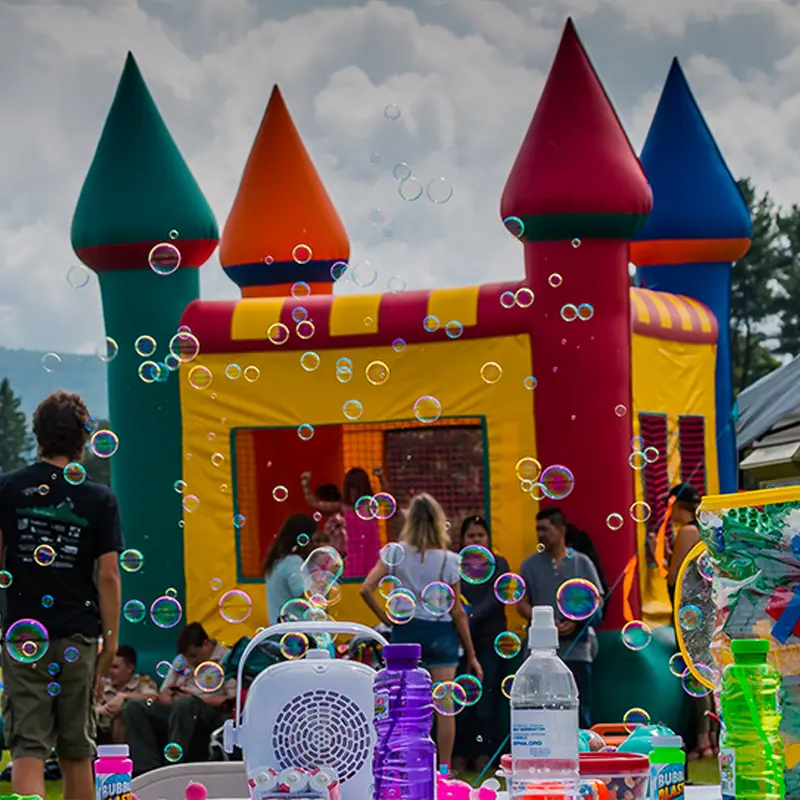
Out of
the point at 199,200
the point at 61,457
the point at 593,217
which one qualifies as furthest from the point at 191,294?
the point at 61,457

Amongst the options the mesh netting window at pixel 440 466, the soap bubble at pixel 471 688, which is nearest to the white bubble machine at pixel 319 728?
the soap bubble at pixel 471 688

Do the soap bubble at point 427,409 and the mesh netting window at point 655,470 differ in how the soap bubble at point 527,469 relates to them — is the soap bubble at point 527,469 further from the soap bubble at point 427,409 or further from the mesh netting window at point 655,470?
the mesh netting window at point 655,470

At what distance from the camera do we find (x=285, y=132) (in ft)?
36.7

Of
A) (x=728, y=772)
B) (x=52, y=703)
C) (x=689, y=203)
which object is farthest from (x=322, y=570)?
(x=689, y=203)

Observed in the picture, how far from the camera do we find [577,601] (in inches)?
194

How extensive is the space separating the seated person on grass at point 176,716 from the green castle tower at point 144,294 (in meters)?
0.99

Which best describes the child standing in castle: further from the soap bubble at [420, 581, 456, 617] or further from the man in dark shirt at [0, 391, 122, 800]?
the man in dark shirt at [0, 391, 122, 800]

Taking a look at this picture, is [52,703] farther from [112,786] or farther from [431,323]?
[431,323]

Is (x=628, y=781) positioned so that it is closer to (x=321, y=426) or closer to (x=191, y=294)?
(x=321, y=426)

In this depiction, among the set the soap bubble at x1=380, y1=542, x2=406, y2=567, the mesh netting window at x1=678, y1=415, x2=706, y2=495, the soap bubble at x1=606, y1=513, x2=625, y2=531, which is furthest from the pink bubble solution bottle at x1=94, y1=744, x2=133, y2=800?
the mesh netting window at x1=678, y1=415, x2=706, y2=495

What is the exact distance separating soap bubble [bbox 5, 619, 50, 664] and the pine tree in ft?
170

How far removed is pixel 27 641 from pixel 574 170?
Result: 394 centimetres

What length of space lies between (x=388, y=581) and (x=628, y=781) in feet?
12.9

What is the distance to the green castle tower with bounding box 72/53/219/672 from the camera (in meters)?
8.12
